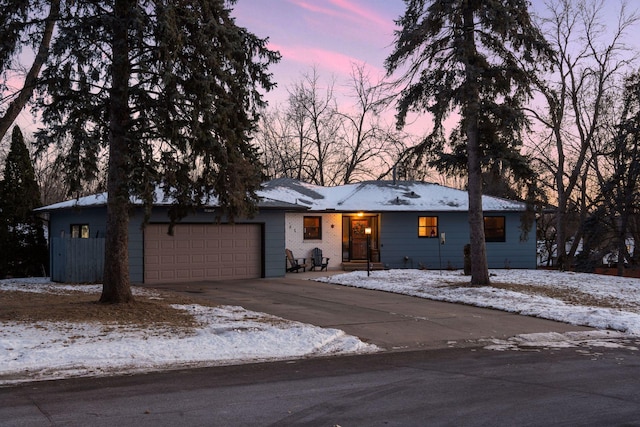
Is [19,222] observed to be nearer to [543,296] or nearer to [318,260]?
[318,260]

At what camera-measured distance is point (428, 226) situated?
28.0 meters

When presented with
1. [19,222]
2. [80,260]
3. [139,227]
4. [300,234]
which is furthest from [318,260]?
[19,222]

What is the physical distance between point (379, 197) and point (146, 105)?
17400 millimetres

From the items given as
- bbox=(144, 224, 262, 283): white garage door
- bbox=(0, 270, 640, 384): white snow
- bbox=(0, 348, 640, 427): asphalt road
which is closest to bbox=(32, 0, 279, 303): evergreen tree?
bbox=(0, 270, 640, 384): white snow

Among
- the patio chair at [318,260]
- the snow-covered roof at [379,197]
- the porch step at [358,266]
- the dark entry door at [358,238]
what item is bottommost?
the porch step at [358,266]

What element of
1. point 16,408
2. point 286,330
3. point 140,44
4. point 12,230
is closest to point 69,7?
point 140,44

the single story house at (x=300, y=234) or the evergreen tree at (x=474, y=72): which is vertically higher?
the evergreen tree at (x=474, y=72)

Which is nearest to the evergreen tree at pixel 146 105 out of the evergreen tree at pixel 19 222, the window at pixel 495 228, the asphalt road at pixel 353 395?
the asphalt road at pixel 353 395

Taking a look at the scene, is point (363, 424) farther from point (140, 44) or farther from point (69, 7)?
point (69, 7)

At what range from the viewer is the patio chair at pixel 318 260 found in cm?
2636

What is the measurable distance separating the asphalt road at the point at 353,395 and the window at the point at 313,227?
18261mm

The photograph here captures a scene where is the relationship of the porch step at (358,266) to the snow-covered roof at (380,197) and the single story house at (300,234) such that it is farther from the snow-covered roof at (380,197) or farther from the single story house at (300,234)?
the snow-covered roof at (380,197)

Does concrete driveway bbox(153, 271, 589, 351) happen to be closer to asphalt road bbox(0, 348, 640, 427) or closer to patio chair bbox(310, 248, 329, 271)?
asphalt road bbox(0, 348, 640, 427)

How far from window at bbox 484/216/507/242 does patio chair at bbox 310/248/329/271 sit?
308 inches
